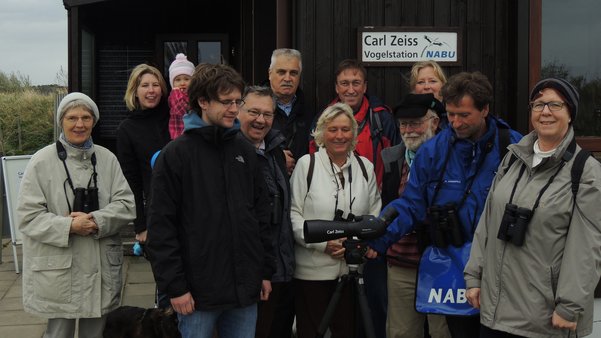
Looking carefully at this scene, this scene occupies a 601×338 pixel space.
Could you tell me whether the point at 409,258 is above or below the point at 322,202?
below

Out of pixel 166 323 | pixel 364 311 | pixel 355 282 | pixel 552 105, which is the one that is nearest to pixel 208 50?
pixel 166 323

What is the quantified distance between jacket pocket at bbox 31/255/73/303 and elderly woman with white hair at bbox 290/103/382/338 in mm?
1199

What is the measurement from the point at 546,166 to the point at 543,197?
14 centimetres

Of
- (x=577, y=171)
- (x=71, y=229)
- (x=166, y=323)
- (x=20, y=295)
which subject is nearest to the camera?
(x=577, y=171)

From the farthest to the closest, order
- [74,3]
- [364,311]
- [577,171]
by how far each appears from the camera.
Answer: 1. [74,3]
2. [364,311]
3. [577,171]

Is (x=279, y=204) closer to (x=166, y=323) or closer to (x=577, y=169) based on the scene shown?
(x=166, y=323)

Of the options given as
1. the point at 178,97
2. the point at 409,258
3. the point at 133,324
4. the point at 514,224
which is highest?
the point at 178,97

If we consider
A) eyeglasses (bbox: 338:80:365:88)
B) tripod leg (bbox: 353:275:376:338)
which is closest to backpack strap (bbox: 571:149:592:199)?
tripod leg (bbox: 353:275:376:338)

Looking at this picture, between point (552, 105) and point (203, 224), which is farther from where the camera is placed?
point (203, 224)

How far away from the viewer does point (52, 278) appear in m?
3.71

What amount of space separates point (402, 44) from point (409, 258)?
173 cm

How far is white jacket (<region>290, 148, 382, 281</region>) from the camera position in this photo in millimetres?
3824

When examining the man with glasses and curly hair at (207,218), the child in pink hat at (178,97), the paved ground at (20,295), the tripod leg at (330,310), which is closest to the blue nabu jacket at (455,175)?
the tripod leg at (330,310)

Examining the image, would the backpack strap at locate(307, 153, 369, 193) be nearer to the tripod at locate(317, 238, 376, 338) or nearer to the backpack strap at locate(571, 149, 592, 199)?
the tripod at locate(317, 238, 376, 338)
